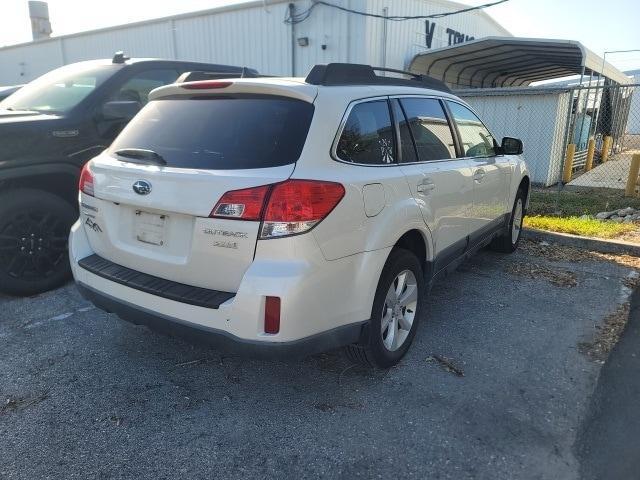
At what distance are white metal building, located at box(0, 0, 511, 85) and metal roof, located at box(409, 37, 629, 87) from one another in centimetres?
75

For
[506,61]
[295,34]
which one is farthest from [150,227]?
[506,61]

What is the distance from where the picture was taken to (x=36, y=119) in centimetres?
413

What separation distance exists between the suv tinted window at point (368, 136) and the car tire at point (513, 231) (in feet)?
9.46

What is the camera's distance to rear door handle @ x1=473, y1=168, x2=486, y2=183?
4.25 meters

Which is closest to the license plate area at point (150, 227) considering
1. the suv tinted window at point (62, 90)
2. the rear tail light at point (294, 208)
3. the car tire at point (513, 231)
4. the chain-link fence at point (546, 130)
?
the rear tail light at point (294, 208)

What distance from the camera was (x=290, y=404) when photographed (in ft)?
9.49

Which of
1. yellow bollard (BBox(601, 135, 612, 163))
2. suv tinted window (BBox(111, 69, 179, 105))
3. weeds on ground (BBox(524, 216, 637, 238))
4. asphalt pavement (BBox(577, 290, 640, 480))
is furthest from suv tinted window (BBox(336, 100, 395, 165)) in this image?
yellow bollard (BBox(601, 135, 612, 163))

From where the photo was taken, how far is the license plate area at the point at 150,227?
269cm

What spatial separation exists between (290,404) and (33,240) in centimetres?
274

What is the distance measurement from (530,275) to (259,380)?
3.28 m

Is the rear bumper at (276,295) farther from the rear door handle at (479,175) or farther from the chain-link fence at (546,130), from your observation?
the chain-link fence at (546,130)

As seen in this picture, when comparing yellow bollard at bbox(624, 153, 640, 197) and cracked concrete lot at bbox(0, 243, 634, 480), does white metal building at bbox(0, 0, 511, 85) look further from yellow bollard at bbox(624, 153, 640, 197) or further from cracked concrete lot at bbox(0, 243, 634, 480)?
cracked concrete lot at bbox(0, 243, 634, 480)

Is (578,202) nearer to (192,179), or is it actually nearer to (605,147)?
(192,179)

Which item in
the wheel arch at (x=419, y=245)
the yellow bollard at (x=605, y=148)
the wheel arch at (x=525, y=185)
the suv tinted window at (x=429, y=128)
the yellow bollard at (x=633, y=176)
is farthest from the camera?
the yellow bollard at (x=605, y=148)
